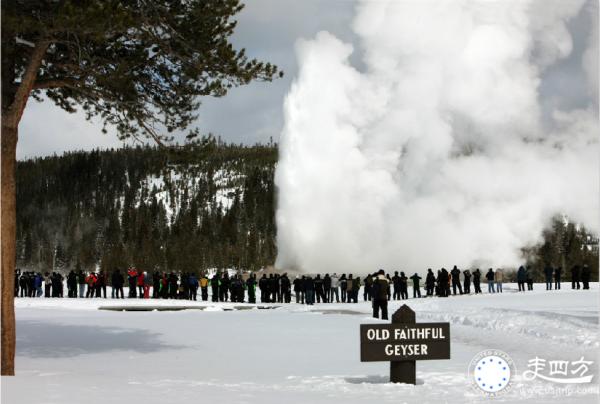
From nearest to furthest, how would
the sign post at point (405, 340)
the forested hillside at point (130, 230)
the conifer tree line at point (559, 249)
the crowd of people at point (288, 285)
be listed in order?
1. the sign post at point (405, 340)
2. the crowd of people at point (288, 285)
3. the conifer tree line at point (559, 249)
4. the forested hillside at point (130, 230)

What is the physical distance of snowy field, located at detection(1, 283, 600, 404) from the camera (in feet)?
27.5

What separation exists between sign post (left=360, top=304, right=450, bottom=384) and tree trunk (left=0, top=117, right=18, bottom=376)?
5431 mm

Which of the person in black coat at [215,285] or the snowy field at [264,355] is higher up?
the person in black coat at [215,285]

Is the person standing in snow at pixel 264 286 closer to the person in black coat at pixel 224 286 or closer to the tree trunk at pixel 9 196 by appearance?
the person in black coat at pixel 224 286

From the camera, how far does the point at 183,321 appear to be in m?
20.1

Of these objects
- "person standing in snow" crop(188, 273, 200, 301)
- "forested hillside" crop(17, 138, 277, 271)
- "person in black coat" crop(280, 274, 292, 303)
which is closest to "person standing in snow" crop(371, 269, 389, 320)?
"person in black coat" crop(280, 274, 292, 303)

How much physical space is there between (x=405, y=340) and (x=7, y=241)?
6.11 metres

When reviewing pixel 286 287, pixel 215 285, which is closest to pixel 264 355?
pixel 286 287

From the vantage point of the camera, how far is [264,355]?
41.9 ft

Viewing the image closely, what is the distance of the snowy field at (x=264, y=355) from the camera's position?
8367 millimetres

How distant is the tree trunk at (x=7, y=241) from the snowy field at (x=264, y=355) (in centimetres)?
45

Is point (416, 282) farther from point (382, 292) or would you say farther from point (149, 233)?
point (149, 233)

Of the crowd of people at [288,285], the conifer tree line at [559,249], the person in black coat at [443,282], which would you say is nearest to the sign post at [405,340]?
the crowd of people at [288,285]

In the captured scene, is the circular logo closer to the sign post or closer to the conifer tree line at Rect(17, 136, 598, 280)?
the sign post
